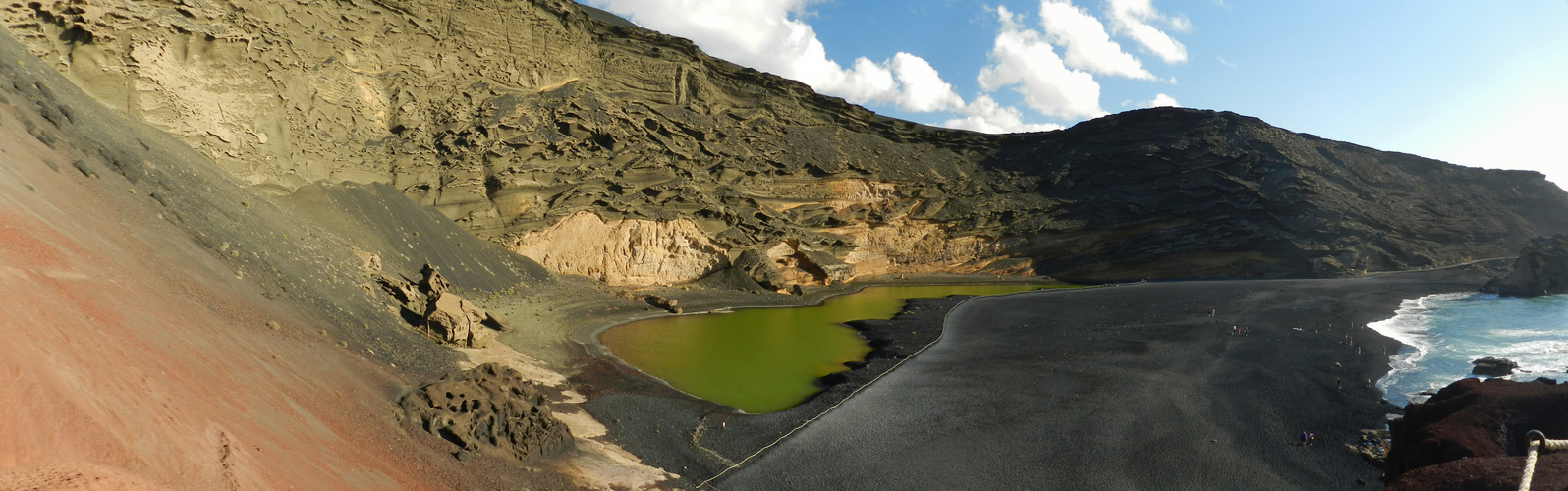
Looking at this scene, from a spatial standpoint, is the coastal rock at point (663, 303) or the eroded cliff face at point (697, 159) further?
the coastal rock at point (663, 303)

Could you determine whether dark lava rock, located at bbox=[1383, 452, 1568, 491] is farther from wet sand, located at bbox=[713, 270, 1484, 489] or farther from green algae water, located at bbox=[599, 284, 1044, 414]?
green algae water, located at bbox=[599, 284, 1044, 414]

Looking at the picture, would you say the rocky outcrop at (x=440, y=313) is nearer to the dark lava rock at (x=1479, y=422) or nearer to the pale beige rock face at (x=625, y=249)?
the pale beige rock face at (x=625, y=249)

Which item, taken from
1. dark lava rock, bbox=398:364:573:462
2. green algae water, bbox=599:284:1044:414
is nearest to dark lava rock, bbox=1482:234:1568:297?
green algae water, bbox=599:284:1044:414

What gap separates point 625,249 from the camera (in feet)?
99.1

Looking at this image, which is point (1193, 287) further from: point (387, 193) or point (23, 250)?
point (23, 250)

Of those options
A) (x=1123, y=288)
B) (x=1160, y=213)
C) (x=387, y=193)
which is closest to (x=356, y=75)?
(x=387, y=193)

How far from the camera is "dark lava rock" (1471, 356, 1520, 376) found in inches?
674

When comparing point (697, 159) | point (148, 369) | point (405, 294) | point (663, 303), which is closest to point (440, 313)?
point (405, 294)

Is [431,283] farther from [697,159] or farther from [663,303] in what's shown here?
[697,159]

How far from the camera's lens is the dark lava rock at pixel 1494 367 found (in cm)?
1711

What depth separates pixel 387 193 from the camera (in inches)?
883

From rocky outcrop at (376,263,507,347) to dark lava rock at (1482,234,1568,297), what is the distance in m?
40.7

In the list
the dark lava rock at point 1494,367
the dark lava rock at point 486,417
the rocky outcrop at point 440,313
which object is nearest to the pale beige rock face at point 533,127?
the rocky outcrop at point 440,313

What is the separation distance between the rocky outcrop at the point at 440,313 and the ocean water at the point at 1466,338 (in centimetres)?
2010
